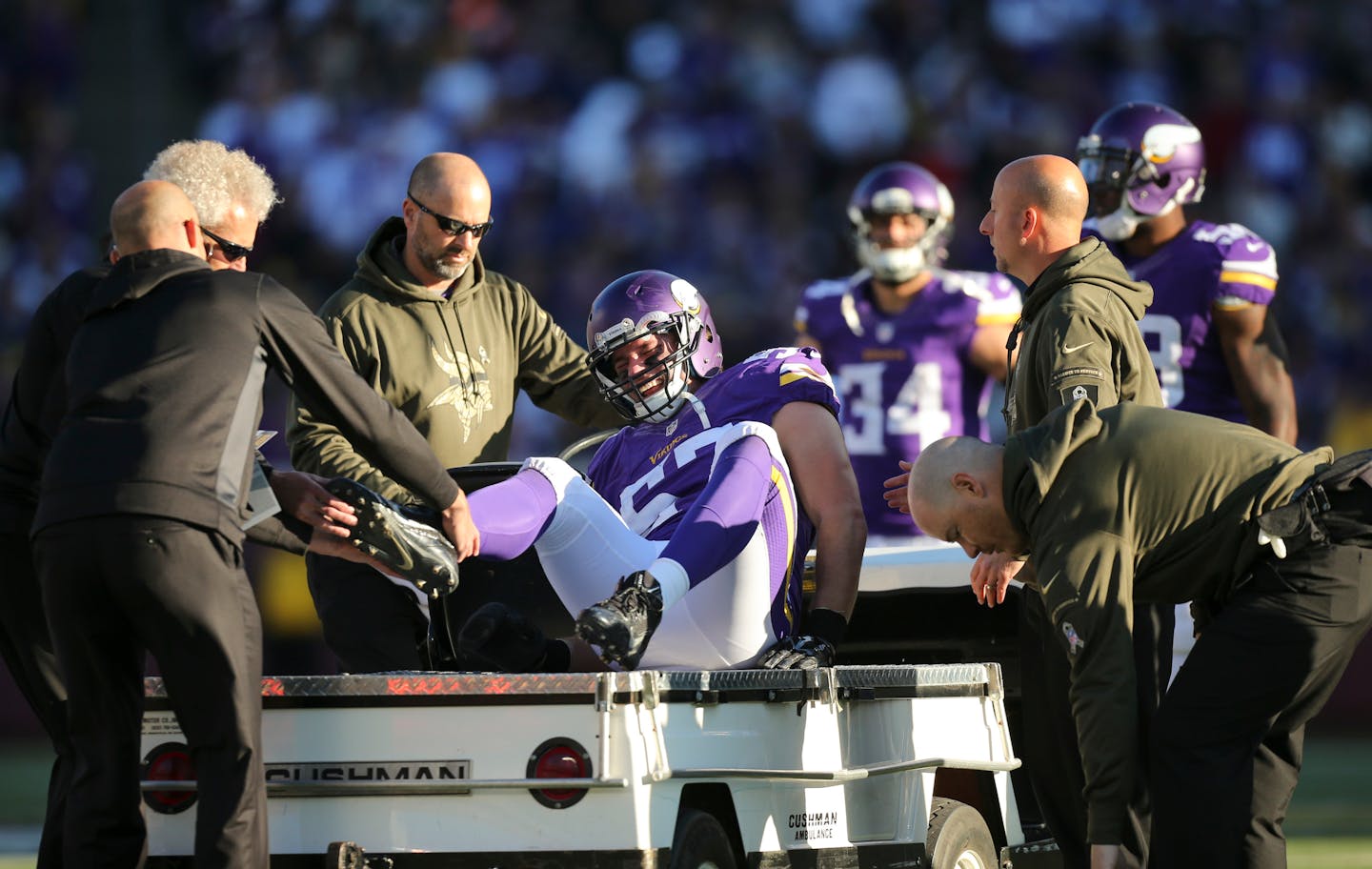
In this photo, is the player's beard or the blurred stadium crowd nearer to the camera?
the player's beard

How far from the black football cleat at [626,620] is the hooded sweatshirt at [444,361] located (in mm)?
1711

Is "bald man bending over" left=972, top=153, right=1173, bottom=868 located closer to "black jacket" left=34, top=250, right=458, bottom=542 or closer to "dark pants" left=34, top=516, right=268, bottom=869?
"black jacket" left=34, top=250, right=458, bottom=542

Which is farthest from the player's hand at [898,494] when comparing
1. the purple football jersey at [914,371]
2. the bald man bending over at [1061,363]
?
the purple football jersey at [914,371]

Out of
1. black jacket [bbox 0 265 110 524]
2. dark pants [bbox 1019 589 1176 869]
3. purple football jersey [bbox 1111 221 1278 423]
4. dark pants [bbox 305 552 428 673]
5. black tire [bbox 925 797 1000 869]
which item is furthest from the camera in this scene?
purple football jersey [bbox 1111 221 1278 423]

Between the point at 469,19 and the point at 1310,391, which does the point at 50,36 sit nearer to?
the point at 469,19

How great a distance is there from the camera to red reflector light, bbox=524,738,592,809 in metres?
4.38

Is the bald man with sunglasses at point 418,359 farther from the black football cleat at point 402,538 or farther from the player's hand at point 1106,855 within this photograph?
the player's hand at point 1106,855

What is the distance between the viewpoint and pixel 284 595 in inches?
511

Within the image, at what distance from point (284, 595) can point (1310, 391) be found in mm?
6758

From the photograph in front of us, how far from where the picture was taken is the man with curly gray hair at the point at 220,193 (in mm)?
5160

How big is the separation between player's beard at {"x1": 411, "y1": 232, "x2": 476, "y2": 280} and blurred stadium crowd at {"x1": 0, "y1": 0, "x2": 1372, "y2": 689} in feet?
20.5

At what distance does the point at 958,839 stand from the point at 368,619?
78.9 inches

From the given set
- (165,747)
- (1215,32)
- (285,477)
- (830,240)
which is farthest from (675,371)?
(1215,32)

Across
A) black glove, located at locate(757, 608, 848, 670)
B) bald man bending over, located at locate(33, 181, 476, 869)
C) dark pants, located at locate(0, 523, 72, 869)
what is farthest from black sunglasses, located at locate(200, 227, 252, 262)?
black glove, located at locate(757, 608, 848, 670)
